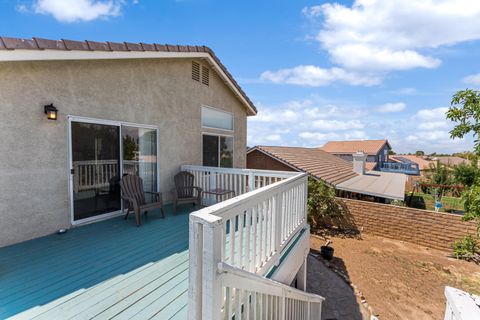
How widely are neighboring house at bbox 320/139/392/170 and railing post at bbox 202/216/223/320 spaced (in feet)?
103

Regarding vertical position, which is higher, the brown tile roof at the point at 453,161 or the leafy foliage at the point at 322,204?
the brown tile roof at the point at 453,161

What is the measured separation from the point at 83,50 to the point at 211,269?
4520 millimetres

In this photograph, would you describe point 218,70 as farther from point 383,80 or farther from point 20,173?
point 383,80

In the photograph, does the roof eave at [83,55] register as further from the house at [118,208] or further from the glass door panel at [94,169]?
the glass door panel at [94,169]

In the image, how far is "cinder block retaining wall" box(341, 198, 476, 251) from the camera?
9.10 metres

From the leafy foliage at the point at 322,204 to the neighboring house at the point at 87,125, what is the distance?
6.14 meters

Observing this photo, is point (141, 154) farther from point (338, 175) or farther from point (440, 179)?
point (440, 179)

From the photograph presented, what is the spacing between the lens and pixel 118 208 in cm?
534

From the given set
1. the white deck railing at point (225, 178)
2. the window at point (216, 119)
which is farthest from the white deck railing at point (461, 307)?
the window at point (216, 119)

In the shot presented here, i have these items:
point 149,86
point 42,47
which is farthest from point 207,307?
point 149,86

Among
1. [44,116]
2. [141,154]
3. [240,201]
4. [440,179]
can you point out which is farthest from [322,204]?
[440,179]

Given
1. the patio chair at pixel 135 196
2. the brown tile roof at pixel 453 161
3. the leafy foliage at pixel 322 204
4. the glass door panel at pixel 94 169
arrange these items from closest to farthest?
1. the glass door panel at pixel 94 169
2. the patio chair at pixel 135 196
3. the leafy foliage at pixel 322 204
4. the brown tile roof at pixel 453 161

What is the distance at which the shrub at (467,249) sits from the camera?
8500 millimetres

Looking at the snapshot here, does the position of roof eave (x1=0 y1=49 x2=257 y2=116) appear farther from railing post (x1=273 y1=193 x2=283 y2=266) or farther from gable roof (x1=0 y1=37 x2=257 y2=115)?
railing post (x1=273 y1=193 x2=283 y2=266)
